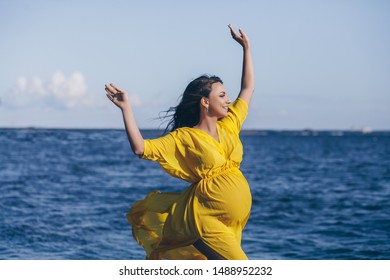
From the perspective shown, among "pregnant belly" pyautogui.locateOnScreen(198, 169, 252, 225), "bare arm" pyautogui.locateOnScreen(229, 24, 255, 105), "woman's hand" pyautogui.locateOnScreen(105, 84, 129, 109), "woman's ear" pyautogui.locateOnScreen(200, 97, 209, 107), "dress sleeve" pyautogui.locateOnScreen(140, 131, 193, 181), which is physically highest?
"bare arm" pyautogui.locateOnScreen(229, 24, 255, 105)

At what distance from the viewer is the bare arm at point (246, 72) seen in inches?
→ 231

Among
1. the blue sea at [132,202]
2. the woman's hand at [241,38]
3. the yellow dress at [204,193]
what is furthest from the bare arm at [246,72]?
the blue sea at [132,202]

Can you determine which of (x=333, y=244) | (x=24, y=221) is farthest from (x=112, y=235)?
(x=333, y=244)

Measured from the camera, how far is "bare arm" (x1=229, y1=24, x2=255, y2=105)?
5863 mm

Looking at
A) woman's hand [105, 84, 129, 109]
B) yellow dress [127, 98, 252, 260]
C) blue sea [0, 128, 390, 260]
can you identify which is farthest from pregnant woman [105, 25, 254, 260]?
blue sea [0, 128, 390, 260]

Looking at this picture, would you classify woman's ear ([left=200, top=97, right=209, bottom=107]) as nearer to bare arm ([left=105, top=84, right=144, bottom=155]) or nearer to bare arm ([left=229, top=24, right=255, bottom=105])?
bare arm ([left=229, top=24, right=255, bottom=105])

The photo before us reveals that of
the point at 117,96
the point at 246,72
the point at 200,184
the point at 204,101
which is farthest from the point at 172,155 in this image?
the point at 246,72

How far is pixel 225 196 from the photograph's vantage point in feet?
17.5

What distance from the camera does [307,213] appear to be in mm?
23016

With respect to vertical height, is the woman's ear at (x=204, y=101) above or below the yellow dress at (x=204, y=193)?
above

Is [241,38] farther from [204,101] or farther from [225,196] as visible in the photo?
[225,196]

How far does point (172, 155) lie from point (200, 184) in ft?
0.95

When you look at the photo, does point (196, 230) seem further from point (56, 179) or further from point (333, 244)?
point (56, 179)

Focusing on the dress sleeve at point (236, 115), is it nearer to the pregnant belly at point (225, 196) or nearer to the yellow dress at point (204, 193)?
the yellow dress at point (204, 193)
